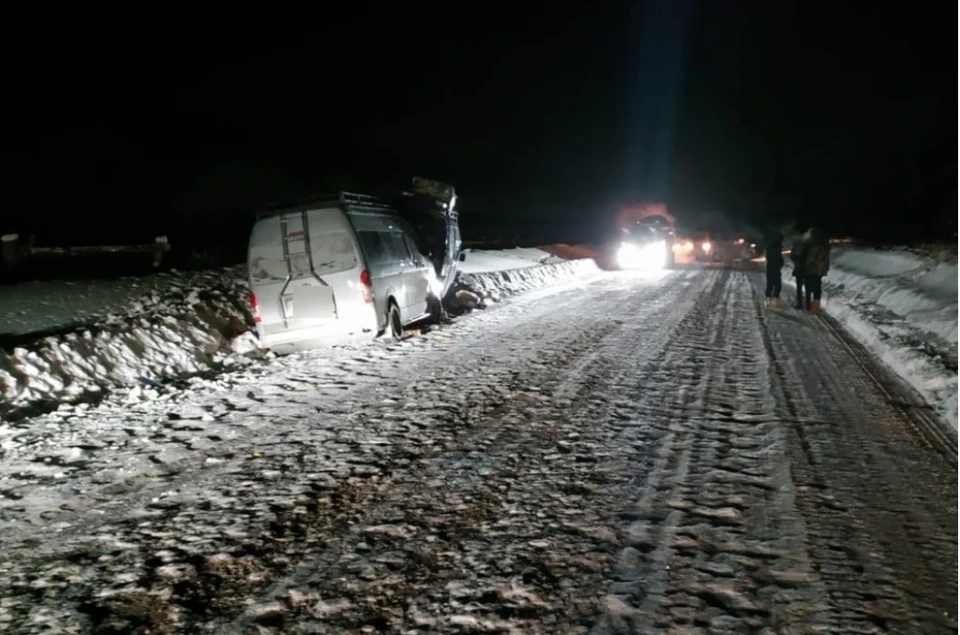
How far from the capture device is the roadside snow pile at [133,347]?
7.63 m

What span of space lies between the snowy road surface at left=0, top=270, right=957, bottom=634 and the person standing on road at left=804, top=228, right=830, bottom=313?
6298 millimetres

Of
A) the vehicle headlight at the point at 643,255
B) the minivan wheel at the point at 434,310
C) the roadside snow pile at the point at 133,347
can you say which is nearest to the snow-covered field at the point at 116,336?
the roadside snow pile at the point at 133,347

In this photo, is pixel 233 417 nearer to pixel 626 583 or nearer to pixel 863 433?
pixel 626 583

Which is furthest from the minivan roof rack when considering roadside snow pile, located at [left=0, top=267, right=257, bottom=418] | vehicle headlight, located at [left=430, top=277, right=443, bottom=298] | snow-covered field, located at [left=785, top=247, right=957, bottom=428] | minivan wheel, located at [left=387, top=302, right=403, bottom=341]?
snow-covered field, located at [left=785, top=247, right=957, bottom=428]

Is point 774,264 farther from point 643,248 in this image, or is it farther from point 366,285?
point 643,248

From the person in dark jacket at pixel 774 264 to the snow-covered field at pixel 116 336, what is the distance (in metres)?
11.2

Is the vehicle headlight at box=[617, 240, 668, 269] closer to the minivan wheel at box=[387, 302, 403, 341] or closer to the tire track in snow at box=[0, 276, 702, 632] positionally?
the minivan wheel at box=[387, 302, 403, 341]

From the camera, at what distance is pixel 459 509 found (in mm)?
4336

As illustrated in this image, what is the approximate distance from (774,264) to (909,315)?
3575mm

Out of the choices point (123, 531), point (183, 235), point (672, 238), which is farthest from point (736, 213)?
point (123, 531)

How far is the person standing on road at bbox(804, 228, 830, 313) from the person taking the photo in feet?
44.3

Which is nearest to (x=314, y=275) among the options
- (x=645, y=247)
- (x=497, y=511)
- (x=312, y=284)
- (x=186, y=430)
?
(x=312, y=284)

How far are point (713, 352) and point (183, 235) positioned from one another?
23.1 meters

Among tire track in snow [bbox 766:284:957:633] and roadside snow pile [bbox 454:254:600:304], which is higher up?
roadside snow pile [bbox 454:254:600:304]
